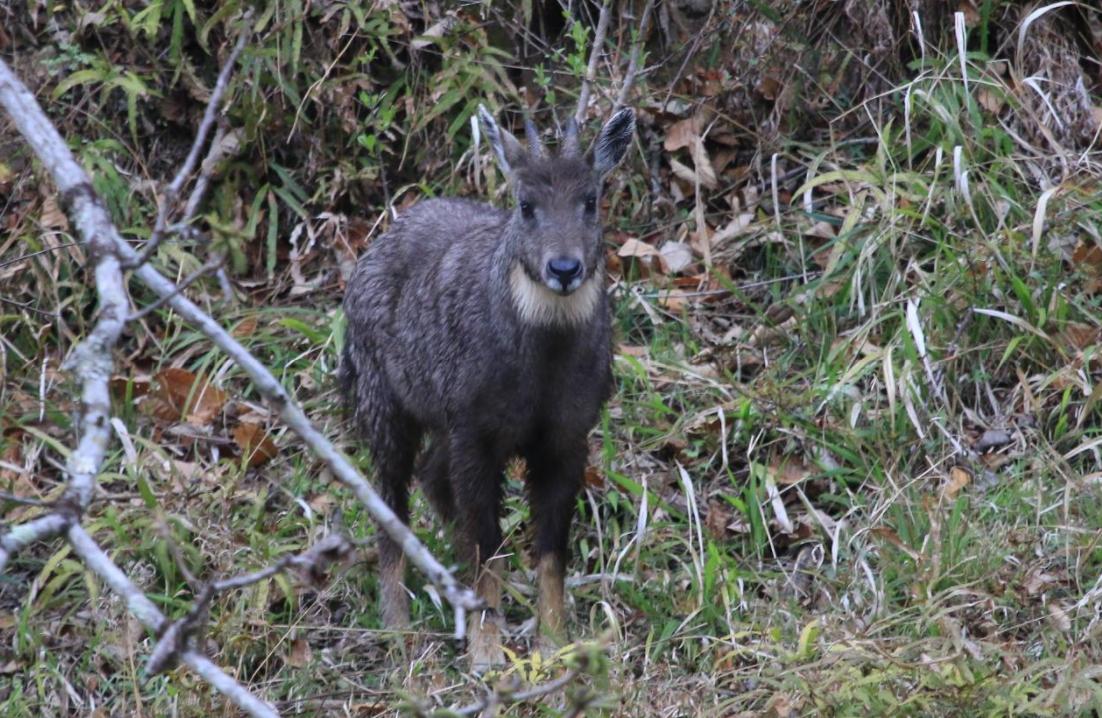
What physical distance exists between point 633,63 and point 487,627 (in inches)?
120

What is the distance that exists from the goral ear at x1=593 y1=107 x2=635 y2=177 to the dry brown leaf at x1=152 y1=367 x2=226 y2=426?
2.29 m

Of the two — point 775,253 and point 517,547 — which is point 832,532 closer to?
point 517,547

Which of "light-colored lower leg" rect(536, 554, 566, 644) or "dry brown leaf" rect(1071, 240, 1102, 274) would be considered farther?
"dry brown leaf" rect(1071, 240, 1102, 274)

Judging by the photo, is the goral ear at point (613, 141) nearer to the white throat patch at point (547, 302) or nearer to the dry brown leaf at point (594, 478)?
the white throat patch at point (547, 302)

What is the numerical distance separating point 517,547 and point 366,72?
9.56 feet

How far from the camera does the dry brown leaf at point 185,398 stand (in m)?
7.13

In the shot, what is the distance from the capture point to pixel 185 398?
722 centimetres

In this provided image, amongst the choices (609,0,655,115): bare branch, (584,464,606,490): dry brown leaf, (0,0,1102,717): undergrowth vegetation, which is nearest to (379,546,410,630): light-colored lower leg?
(0,0,1102,717): undergrowth vegetation

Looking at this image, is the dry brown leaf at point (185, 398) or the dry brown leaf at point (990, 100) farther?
Answer: the dry brown leaf at point (990, 100)

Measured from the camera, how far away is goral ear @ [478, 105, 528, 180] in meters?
5.85

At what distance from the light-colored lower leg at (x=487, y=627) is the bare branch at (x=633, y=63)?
256cm

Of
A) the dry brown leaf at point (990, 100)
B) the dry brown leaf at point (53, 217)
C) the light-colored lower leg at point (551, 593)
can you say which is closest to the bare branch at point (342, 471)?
the light-colored lower leg at point (551, 593)

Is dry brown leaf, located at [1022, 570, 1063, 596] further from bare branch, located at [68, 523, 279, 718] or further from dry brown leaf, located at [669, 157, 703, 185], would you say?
bare branch, located at [68, 523, 279, 718]

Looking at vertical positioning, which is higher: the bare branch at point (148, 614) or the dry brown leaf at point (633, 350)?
the bare branch at point (148, 614)
